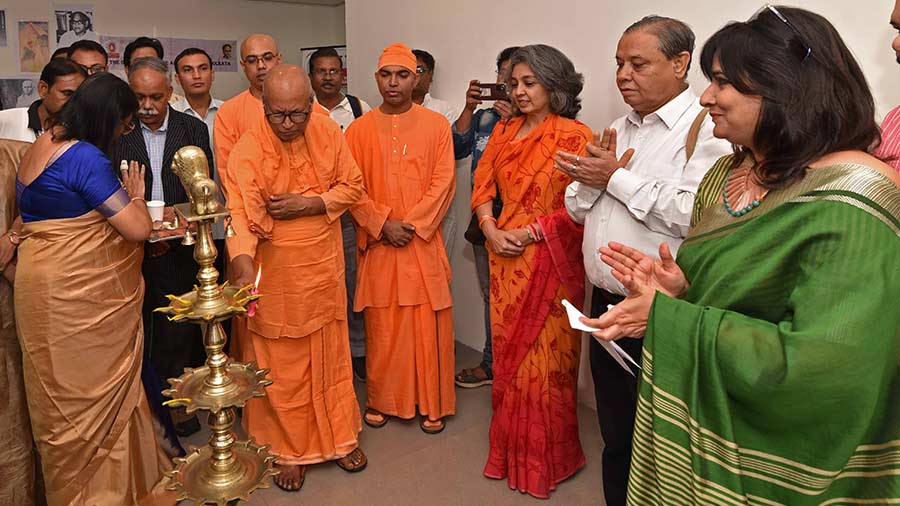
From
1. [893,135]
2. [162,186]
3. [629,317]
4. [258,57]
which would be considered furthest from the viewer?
[258,57]

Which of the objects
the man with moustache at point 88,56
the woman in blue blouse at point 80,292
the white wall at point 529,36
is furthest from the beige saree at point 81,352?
the white wall at point 529,36

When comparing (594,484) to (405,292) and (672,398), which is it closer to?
(405,292)

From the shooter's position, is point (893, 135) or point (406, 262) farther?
point (406, 262)

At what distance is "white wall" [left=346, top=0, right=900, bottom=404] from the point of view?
2088 millimetres

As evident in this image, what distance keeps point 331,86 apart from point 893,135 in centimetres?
300

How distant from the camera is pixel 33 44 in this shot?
502 centimetres

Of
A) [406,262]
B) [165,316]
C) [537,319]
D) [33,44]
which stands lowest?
[165,316]

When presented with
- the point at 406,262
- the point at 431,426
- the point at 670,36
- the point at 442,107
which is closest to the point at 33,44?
the point at 442,107

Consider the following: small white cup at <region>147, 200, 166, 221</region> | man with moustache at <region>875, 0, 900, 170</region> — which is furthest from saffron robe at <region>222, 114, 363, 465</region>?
man with moustache at <region>875, 0, 900, 170</region>

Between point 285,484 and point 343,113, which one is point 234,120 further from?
point 285,484

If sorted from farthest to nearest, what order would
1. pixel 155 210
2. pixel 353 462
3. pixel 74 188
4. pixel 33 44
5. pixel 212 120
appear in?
1. pixel 33 44
2. pixel 212 120
3. pixel 353 462
4. pixel 155 210
5. pixel 74 188

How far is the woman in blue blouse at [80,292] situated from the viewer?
204cm

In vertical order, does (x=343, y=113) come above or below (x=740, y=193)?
above

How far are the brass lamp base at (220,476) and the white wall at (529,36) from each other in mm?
2198
